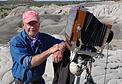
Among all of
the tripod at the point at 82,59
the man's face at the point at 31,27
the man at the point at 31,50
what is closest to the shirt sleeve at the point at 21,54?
the man at the point at 31,50

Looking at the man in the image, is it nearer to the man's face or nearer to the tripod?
the man's face

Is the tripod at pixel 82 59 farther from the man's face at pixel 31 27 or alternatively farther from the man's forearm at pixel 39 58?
the man's face at pixel 31 27

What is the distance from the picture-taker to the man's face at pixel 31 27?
316cm

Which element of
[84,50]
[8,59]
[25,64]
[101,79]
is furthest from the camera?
[8,59]

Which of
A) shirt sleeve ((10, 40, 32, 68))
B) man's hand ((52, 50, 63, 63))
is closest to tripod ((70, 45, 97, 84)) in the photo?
man's hand ((52, 50, 63, 63))

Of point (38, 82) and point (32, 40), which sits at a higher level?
point (32, 40)

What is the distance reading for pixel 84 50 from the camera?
2855 mm

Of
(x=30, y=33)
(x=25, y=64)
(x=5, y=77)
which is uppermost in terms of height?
(x=30, y=33)

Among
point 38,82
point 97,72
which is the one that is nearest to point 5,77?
point 97,72

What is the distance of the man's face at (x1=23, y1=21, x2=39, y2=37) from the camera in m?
3.16

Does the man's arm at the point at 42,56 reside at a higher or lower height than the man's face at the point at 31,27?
lower

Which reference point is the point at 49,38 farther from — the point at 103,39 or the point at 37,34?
the point at 103,39

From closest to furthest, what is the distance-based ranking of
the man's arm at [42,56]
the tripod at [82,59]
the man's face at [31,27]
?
the tripod at [82,59]
the man's arm at [42,56]
the man's face at [31,27]

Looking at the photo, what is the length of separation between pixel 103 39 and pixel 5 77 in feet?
14.2
